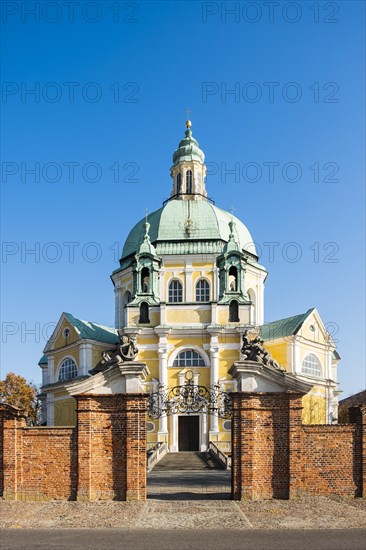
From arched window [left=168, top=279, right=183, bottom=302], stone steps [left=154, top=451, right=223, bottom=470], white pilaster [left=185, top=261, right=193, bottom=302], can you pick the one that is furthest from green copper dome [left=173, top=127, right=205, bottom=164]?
stone steps [left=154, top=451, right=223, bottom=470]

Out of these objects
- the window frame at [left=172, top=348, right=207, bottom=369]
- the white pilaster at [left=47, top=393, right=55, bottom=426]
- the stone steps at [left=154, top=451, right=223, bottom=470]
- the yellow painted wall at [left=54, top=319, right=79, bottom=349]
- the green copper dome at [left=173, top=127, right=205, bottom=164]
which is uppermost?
the green copper dome at [left=173, top=127, right=205, bottom=164]

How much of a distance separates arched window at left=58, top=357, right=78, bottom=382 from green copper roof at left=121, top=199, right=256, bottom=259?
30.3ft

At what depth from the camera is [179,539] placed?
11.9 metres

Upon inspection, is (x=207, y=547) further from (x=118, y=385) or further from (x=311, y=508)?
(x=118, y=385)

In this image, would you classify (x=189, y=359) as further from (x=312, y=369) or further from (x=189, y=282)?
(x=312, y=369)

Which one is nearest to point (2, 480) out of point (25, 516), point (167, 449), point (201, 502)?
point (25, 516)

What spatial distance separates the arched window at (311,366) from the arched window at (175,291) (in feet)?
31.3

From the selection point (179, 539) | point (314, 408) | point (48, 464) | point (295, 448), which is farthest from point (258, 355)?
point (314, 408)

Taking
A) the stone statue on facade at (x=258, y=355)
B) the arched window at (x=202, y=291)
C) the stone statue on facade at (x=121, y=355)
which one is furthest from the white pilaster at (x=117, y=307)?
the stone statue on facade at (x=258, y=355)

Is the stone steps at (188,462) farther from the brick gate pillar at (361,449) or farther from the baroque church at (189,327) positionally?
the brick gate pillar at (361,449)

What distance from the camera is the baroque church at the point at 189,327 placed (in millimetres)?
40875

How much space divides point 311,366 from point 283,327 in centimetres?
338

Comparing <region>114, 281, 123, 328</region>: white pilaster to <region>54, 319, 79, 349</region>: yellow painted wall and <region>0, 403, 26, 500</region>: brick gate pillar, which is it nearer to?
<region>54, 319, 79, 349</region>: yellow painted wall

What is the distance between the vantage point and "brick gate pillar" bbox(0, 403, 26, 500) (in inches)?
641
